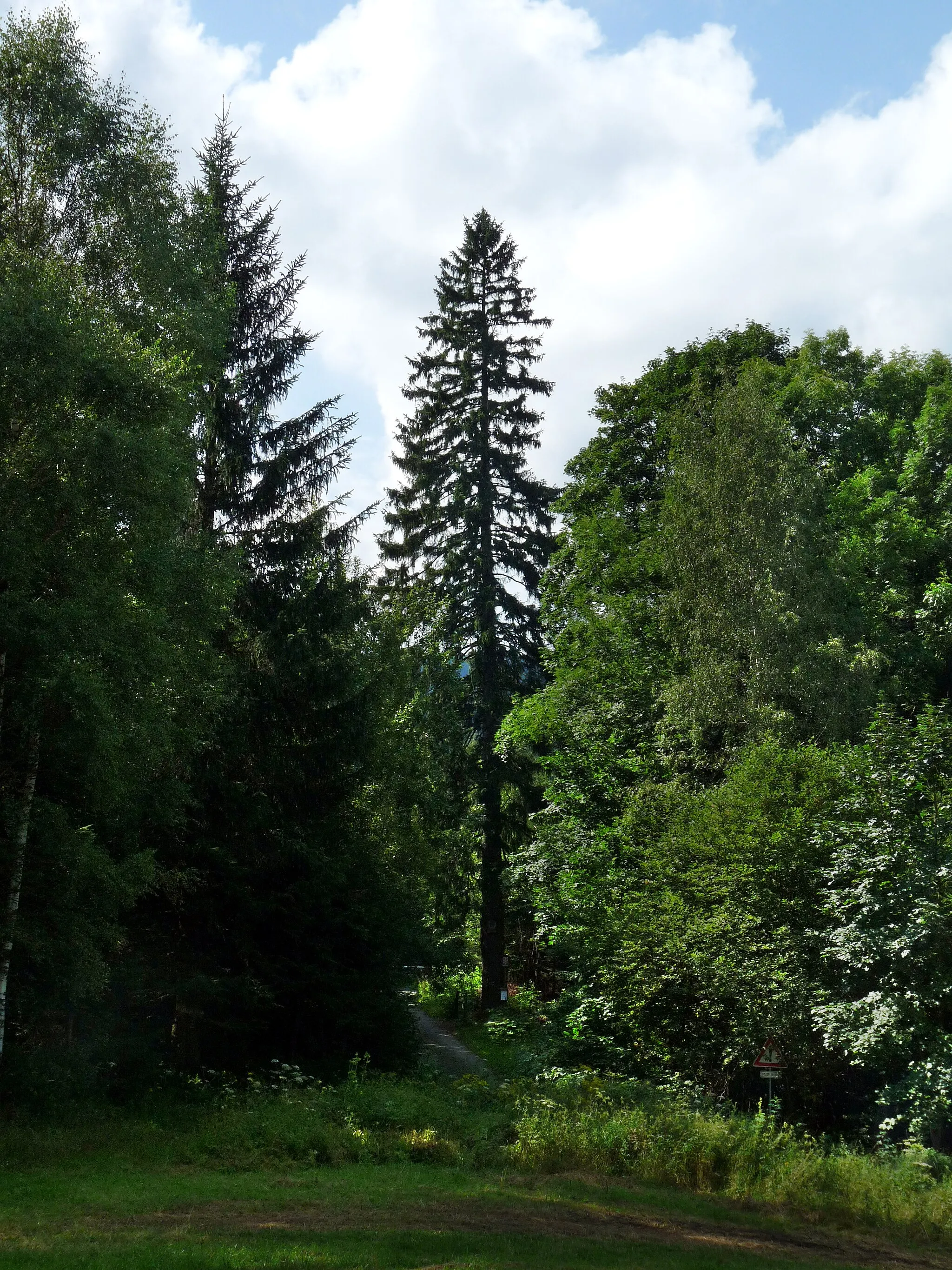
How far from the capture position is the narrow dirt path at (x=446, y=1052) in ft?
66.8

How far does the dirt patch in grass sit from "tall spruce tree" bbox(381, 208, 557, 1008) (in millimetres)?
16673

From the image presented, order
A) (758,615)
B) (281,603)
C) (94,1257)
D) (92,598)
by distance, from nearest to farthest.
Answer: (94,1257) < (92,598) < (281,603) < (758,615)

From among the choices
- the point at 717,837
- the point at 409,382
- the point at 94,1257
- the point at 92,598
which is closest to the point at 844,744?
the point at 717,837

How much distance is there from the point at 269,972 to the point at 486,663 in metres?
12.0

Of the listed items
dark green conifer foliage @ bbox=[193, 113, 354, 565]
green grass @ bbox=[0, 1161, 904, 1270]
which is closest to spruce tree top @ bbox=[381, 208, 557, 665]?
dark green conifer foliage @ bbox=[193, 113, 354, 565]

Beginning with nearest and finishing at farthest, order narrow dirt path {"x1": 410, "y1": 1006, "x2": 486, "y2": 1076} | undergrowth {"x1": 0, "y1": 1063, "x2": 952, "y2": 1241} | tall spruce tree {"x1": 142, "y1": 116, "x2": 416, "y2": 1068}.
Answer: undergrowth {"x1": 0, "y1": 1063, "x2": 952, "y2": 1241}, tall spruce tree {"x1": 142, "y1": 116, "x2": 416, "y2": 1068}, narrow dirt path {"x1": 410, "y1": 1006, "x2": 486, "y2": 1076}

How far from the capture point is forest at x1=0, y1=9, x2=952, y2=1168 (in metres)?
13.2

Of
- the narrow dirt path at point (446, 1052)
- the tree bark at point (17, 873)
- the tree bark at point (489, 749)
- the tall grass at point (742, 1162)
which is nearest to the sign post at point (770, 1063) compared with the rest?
the tall grass at point (742, 1162)

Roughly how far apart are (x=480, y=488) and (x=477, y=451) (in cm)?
101

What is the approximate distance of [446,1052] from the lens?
23.6 meters

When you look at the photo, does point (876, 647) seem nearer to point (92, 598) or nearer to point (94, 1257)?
point (92, 598)

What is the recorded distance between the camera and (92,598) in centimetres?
1269

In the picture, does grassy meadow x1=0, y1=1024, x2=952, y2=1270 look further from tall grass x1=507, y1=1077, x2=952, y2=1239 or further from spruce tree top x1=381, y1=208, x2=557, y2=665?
spruce tree top x1=381, y1=208, x2=557, y2=665

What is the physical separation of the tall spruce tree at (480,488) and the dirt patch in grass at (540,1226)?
16.7 meters
